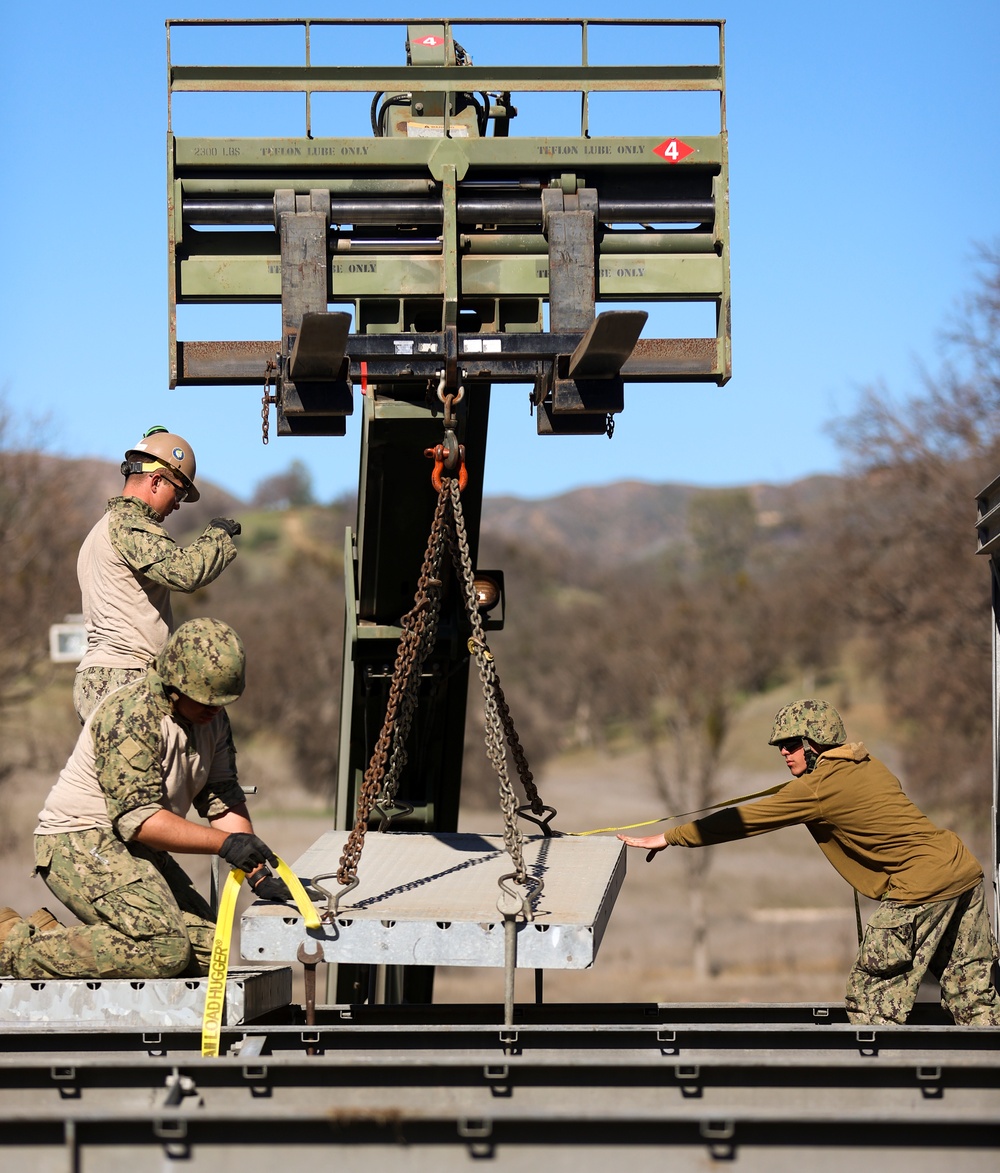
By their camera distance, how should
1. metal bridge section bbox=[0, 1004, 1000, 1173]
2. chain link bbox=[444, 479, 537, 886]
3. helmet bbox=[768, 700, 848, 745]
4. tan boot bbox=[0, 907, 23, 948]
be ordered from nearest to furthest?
metal bridge section bbox=[0, 1004, 1000, 1173] → chain link bbox=[444, 479, 537, 886] → tan boot bbox=[0, 907, 23, 948] → helmet bbox=[768, 700, 848, 745]

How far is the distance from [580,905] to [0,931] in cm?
220

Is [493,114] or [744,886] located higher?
[493,114]

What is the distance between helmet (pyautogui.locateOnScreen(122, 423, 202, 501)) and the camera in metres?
5.97

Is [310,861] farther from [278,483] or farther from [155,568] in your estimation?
[278,483]

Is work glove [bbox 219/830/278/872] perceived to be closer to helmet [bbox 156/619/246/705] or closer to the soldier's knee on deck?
the soldier's knee on deck

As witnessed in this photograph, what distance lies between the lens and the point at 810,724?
6.03m

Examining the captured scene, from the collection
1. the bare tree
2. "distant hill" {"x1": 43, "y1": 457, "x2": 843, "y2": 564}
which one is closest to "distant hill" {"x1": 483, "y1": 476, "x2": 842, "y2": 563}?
"distant hill" {"x1": 43, "y1": 457, "x2": 843, "y2": 564}

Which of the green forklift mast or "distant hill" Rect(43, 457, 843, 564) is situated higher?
"distant hill" Rect(43, 457, 843, 564)

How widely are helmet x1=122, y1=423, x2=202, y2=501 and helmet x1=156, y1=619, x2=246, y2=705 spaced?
0.95 m

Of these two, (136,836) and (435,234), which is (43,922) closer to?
(136,836)

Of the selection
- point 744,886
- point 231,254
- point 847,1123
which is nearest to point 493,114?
point 231,254

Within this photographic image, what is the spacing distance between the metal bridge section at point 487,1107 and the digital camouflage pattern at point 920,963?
2.58ft

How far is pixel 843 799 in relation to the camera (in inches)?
233

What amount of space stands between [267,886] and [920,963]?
2.61 m
